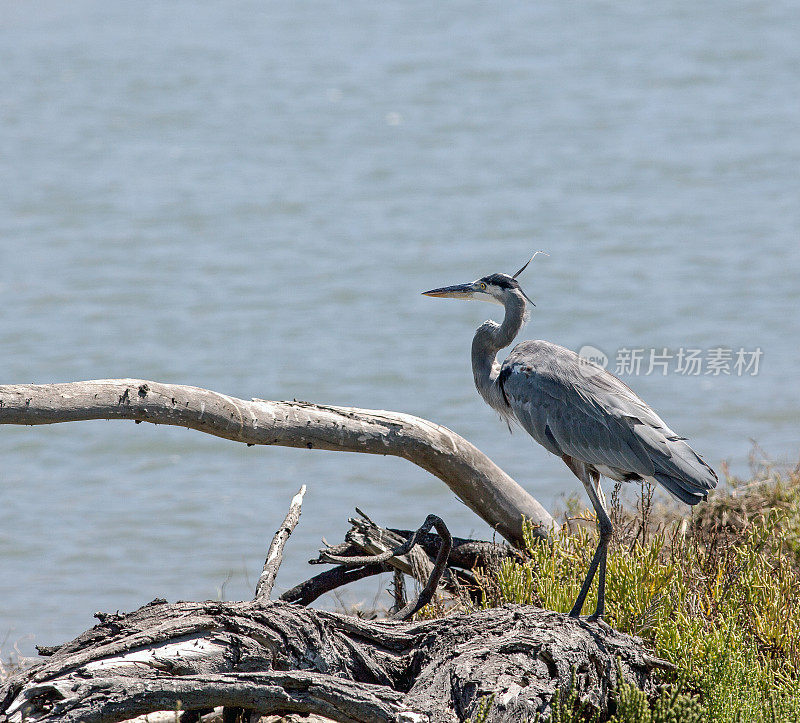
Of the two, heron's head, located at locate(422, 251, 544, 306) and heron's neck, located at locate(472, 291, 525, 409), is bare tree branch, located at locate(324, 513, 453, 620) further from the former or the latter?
heron's head, located at locate(422, 251, 544, 306)

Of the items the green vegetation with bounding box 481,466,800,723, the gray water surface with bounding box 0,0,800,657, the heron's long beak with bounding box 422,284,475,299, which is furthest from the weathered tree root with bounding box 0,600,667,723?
the gray water surface with bounding box 0,0,800,657

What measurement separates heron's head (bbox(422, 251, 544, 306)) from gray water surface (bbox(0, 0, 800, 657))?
2.65 m

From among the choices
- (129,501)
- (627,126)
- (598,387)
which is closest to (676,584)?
(598,387)

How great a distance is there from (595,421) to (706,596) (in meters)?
1.04

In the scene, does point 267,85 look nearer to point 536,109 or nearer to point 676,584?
point 536,109

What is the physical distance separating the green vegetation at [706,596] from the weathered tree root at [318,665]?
198 millimetres

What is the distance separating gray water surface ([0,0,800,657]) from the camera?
29.1 feet

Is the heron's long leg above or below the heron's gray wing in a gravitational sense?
below

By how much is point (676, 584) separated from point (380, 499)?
164 inches

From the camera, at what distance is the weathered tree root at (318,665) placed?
3.39 meters

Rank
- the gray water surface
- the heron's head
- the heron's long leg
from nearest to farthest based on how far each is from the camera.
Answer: the heron's long leg, the heron's head, the gray water surface

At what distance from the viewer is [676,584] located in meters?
4.81

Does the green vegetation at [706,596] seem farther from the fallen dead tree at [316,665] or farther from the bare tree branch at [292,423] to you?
the bare tree branch at [292,423]

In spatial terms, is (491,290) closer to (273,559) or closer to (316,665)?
(273,559)
